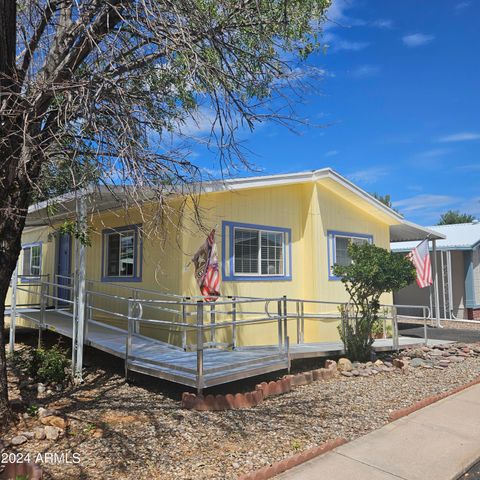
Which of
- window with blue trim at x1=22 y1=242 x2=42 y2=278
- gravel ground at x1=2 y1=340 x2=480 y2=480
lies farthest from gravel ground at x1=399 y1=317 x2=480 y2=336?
window with blue trim at x1=22 y1=242 x2=42 y2=278

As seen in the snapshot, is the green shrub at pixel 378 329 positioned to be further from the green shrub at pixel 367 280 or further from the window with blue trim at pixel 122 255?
the window with blue trim at pixel 122 255

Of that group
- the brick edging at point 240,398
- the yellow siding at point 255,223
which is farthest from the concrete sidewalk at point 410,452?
the yellow siding at point 255,223

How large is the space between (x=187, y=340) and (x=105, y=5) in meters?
6.21

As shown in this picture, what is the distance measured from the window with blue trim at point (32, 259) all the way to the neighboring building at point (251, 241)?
159 centimetres

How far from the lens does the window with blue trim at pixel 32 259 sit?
48.3 feet

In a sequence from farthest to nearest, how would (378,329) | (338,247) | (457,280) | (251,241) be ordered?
(457,280), (338,247), (378,329), (251,241)

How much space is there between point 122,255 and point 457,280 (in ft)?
47.0

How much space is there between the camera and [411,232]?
52.1 feet

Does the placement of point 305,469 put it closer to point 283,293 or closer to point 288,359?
point 288,359

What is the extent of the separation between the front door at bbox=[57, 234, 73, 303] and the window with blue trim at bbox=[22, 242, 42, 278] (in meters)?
1.56

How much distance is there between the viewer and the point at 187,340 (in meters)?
9.00

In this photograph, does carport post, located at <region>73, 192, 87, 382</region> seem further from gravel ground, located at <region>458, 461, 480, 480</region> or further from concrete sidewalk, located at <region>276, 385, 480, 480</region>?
gravel ground, located at <region>458, 461, 480, 480</region>

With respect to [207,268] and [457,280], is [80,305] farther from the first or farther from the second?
[457,280]

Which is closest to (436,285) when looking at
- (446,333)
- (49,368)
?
(446,333)
